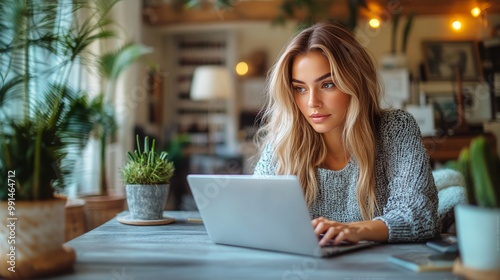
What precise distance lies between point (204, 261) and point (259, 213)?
0.17 meters

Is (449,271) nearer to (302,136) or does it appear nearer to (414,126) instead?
(414,126)

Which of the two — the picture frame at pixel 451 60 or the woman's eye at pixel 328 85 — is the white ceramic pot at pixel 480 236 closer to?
the woman's eye at pixel 328 85

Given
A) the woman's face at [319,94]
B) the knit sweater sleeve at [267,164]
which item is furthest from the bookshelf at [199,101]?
the woman's face at [319,94]

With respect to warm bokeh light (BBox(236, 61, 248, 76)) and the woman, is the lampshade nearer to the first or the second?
warm bokeh light (BBox(236, 61, 248, 76))

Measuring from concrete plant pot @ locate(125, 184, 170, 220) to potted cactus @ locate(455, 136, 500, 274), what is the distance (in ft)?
2.96

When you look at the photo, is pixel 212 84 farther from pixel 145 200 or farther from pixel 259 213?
pixel 259 213

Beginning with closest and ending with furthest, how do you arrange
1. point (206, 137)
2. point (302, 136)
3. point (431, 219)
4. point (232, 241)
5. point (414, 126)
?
point (232, 241), point (431, 219), point (414, 126), point (302, 136), point (206, 137)

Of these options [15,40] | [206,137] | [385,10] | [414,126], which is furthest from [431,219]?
[206,137]

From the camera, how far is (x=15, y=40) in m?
1.27

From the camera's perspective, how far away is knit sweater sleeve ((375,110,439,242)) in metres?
1.36

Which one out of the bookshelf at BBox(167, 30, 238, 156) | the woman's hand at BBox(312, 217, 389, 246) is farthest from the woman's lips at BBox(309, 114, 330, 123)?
the bookshelf at BBox(167, 30, 238, 156)

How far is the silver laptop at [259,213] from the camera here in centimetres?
111

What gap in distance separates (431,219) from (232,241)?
53cm

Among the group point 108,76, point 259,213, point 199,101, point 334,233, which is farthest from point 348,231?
point 199,101
